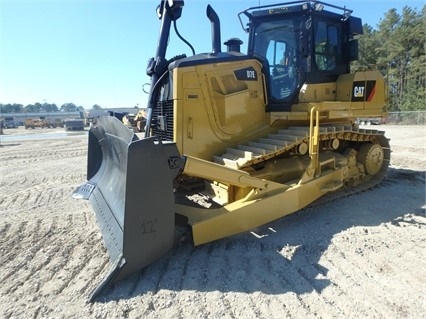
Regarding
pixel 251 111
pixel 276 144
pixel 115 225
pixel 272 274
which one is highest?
pixel 251 111

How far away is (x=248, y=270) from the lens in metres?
3.14

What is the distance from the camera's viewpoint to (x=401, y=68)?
39.7 m

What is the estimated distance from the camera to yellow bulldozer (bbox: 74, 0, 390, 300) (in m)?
3.00

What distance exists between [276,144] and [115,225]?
2348mm

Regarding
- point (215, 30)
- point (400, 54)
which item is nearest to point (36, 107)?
point (400, 54)

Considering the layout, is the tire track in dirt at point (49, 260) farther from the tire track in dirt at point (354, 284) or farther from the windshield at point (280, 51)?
the windshield at point (280, 51)

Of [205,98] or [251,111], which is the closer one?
[205,98]

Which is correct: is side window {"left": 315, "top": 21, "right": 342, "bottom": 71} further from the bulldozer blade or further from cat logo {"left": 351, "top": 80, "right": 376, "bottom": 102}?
the bulldozer blade

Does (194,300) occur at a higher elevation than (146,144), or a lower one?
lower

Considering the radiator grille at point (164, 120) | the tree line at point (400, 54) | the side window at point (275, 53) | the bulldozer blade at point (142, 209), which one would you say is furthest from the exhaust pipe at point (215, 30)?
the tree line at point (400, 54)

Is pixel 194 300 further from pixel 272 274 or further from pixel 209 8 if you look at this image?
pixel 209 8

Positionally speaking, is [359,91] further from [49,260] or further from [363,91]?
[49,260]

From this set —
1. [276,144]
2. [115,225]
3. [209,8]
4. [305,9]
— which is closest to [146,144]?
[115,225]

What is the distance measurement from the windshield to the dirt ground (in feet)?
6.43
